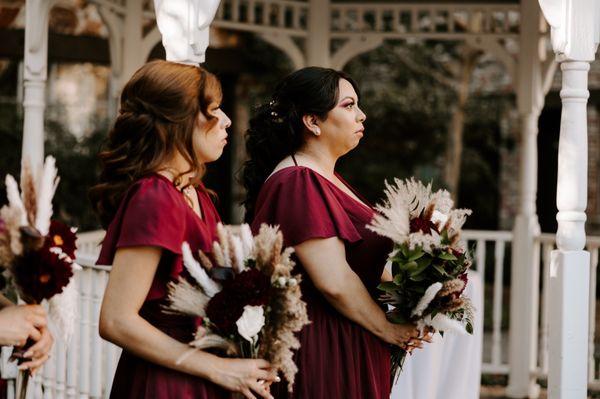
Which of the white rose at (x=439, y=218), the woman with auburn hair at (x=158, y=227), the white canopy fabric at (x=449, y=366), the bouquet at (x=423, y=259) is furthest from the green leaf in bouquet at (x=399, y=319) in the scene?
the white canopy fabric at (x=449, y=366)

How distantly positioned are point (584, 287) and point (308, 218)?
1.84 meters

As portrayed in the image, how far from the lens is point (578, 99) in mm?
4465

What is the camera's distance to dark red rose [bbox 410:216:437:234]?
3.24 meters

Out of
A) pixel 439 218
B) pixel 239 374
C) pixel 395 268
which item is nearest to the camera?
pixel 239 374

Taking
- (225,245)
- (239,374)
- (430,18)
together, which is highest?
(430,18)

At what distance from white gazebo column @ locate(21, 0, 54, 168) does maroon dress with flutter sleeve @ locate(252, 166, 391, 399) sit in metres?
2.59

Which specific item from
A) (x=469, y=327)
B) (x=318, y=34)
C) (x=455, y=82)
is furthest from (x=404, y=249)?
(x=455, y=82)

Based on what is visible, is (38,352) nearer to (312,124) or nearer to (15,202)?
(15,202)

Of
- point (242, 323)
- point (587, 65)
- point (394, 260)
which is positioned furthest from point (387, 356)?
point (587, 65)

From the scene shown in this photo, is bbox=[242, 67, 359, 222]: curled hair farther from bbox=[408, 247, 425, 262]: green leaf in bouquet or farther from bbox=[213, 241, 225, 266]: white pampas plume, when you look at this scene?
bbox=[213, 241, 225, 266]: white pampas plume

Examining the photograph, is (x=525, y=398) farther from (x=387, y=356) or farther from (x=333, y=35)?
(x=387, y=356)

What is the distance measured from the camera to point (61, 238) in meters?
2.49

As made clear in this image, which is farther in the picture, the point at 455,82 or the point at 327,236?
the point at 455,82

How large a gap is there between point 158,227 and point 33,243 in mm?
335
